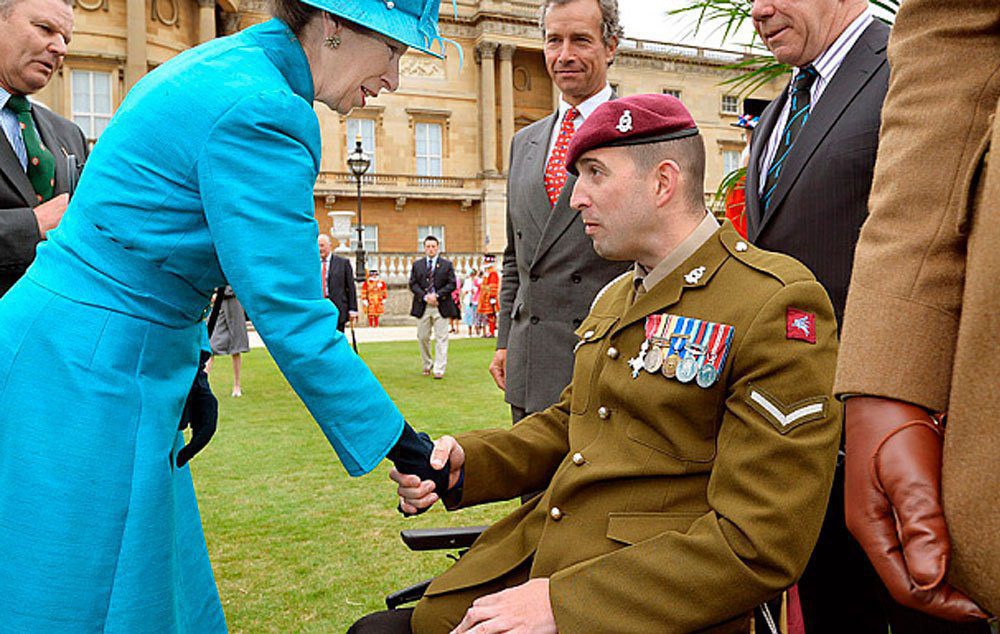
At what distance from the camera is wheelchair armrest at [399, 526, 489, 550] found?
89.7 inches

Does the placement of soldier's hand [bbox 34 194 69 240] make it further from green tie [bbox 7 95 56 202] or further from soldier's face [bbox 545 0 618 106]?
soldier's face [bbox 545 0 618 106]

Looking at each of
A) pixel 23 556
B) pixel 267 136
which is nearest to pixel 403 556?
pixel 23 556

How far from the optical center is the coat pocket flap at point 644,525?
1.90 meters

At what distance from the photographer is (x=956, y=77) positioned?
118 cm

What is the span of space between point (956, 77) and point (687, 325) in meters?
0.93

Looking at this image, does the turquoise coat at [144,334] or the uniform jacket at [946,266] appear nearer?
the uniform jacket at [946,266]

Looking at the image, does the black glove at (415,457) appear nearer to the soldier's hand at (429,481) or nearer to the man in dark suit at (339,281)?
the soldier's hand at (429,481)

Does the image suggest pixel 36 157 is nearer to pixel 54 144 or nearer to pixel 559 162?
pixel 54 144

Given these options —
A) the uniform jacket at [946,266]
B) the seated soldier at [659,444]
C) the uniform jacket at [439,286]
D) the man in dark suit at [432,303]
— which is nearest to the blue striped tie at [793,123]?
the seated soldier at [659,444]

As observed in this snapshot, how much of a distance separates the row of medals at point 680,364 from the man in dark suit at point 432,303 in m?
11.1

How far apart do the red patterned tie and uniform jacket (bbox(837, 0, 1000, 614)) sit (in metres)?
2.37

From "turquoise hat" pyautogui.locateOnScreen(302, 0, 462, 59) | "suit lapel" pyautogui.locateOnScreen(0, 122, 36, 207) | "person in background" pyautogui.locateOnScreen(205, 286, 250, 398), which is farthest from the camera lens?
"person in background" pyautogui.locateOnScreen(205, 286, 250, 398)

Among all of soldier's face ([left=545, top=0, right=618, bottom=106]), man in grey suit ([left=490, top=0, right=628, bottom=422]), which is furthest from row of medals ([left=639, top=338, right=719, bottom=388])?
soldier's face ([left=545, top=0, right=618, bottom=106])

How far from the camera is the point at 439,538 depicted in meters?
2.30
